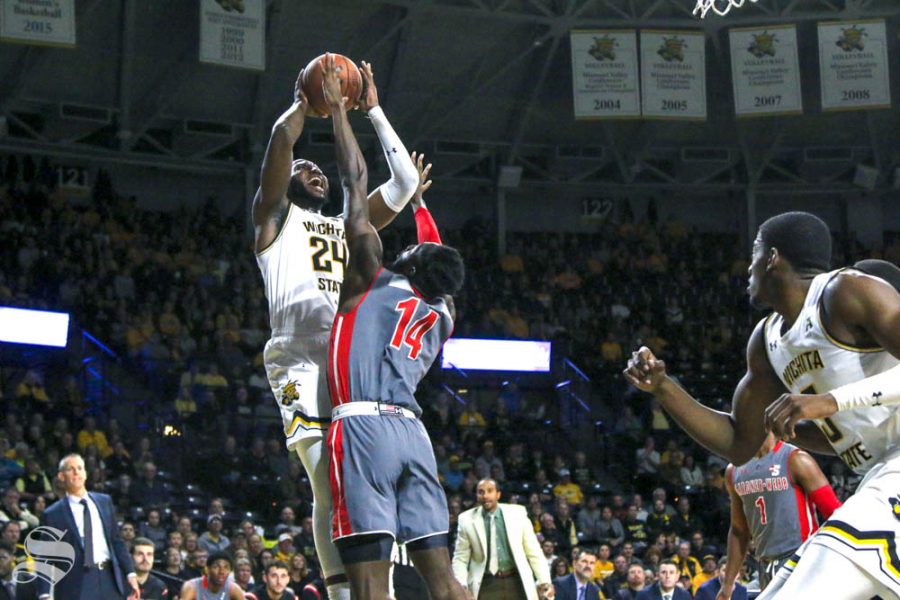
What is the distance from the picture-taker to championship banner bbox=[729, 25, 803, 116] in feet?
71.6

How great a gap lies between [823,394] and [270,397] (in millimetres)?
15414

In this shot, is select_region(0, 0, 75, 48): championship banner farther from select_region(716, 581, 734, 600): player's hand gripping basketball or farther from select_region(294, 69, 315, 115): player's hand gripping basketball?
select_region(716, 581, 734, 600): player's hand gripping basketball

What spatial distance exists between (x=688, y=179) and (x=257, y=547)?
15.9m

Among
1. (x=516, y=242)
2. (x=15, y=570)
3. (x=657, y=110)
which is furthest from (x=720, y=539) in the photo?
(x=15, y=570)

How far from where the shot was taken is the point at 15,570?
10922mm

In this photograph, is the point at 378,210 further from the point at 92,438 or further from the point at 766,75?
the point at 766,75

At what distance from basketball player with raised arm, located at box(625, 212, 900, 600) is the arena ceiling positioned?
17677 millimetres

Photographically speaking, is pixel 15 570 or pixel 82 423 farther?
pixel 82 423

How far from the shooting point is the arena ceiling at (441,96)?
22.2 metres

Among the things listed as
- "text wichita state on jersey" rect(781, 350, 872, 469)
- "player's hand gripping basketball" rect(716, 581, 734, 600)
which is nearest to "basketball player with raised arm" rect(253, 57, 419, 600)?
"text wichita state on jersey" rect(781, 350, 872, 469)

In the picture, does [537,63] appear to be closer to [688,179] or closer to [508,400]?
[688,179]

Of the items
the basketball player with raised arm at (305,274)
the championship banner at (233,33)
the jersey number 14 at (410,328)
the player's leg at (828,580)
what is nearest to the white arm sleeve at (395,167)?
the basketball player with raised arm at (305,274)

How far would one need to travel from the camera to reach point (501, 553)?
36.9 ft

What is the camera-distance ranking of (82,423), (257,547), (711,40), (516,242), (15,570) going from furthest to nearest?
(516,242) < (711,40) < (82,423) < (257,547) < (15,570)
